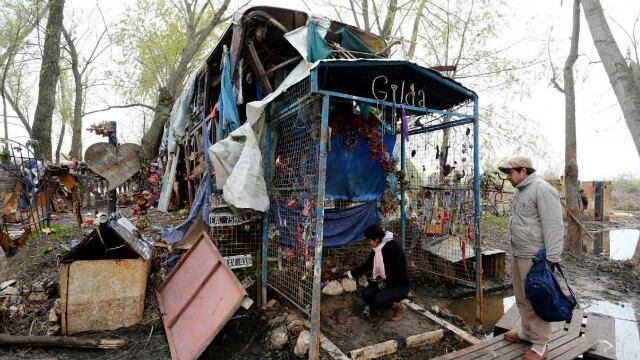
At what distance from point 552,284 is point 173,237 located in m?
5.72

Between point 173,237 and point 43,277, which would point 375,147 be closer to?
point 173,237

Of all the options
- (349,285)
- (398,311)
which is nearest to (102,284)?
(349,285)

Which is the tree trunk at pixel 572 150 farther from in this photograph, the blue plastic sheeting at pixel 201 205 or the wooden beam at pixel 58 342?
the wooden beam at pixel 58 342

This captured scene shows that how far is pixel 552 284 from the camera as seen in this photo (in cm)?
335

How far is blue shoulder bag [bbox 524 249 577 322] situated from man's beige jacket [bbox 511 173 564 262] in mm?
137

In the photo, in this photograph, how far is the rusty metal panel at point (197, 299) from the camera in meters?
3.69

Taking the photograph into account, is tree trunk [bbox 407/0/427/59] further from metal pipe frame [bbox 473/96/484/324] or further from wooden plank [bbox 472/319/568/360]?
wooden plank [bbox 472/319/568/360]

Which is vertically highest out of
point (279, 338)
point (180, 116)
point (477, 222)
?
point (180, 116)

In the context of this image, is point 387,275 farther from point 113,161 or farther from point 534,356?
point 113,161

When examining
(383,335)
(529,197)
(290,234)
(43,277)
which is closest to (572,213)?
(529,197)

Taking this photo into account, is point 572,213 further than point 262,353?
Yes

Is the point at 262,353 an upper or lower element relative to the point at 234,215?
lower

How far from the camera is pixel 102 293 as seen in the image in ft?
14.8

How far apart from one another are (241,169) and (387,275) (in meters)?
2.59
